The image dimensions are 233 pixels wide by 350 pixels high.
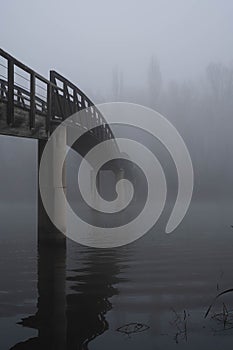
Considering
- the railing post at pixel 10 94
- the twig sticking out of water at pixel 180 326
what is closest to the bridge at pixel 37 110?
the railing post at pixel 10 94

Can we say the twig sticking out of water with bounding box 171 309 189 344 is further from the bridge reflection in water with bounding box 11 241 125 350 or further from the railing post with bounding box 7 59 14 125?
the railing post with bounding box 7 59 14 125

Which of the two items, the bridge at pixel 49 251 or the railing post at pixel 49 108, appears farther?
the railing post at pixel 49 108

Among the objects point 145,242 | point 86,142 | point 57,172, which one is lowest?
point 145,242

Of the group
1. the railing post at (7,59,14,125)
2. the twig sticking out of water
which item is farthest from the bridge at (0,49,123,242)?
the twig sticking out of water

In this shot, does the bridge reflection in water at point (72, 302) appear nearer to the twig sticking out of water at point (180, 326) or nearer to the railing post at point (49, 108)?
the twig sticking out of water at point (180, 326)

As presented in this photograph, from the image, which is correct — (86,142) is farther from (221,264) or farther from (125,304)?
(125,304)

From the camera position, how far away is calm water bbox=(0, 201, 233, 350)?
26.7 ft

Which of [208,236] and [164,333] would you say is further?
[208,236]

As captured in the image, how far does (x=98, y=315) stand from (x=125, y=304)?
3.95 feet

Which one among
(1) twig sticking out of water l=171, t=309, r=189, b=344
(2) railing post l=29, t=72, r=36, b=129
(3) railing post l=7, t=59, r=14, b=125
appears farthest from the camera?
(2) railing post l=29, t=72, r=36, b=129

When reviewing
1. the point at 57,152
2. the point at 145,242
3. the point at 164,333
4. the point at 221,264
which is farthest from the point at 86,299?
the point at 145,242

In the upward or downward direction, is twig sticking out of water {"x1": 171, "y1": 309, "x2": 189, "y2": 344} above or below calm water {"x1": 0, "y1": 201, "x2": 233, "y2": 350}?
above

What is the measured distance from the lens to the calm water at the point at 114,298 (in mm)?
8141

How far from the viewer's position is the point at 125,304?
35.5 feet
